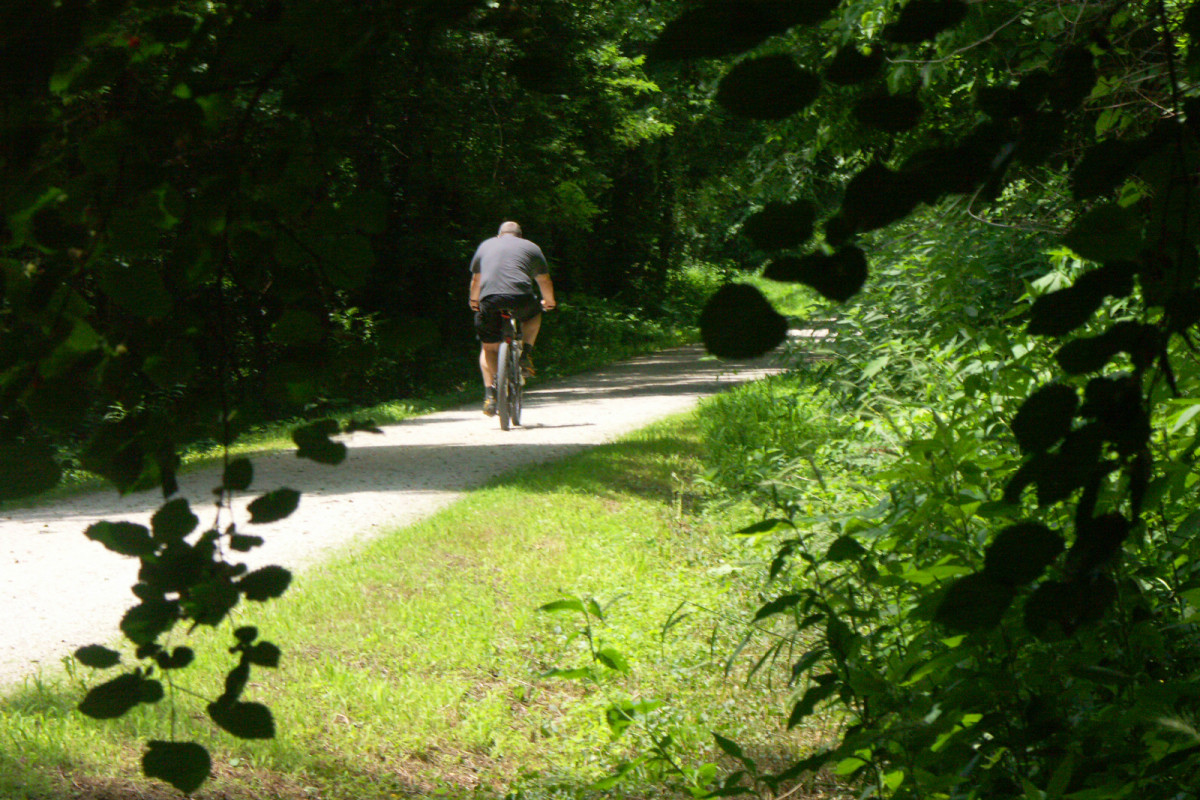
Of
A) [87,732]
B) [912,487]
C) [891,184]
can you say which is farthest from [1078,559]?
[87,732]

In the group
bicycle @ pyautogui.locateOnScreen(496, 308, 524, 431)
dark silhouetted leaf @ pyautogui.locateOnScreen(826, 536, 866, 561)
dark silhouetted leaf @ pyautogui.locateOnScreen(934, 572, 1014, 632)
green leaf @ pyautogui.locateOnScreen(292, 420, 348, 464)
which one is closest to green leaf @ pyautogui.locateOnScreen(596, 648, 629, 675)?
dark silhouetted leaf @ pyautogui.locateOnScreen(826, 536, 866, 561)

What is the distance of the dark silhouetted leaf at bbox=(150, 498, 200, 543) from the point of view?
1419mm

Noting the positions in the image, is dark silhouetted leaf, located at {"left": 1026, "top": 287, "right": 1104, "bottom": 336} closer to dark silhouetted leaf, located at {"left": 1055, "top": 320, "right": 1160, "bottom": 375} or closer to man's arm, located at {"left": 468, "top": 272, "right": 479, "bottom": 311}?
dark silhouetted leaf, located at {"left": 1055, "top": 320, "right": 1160, "bottom": 375}

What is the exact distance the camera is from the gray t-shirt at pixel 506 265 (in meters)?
10.5

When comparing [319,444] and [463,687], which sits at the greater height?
[319,444]

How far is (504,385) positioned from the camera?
10742 mm

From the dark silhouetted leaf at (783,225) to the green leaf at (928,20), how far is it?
202 millimetres

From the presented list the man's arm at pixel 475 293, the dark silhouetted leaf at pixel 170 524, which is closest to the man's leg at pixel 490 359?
the man's arm at pixel 475 293

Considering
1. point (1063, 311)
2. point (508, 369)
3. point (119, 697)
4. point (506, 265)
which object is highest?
point (506, 265)

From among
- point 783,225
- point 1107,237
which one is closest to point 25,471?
point 783,225

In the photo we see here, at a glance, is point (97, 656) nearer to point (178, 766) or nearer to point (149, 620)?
point (149, 620)

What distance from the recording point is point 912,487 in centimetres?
279

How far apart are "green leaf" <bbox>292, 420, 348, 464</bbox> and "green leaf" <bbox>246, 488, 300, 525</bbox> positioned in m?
0.06

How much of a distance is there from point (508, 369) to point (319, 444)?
9238mm
